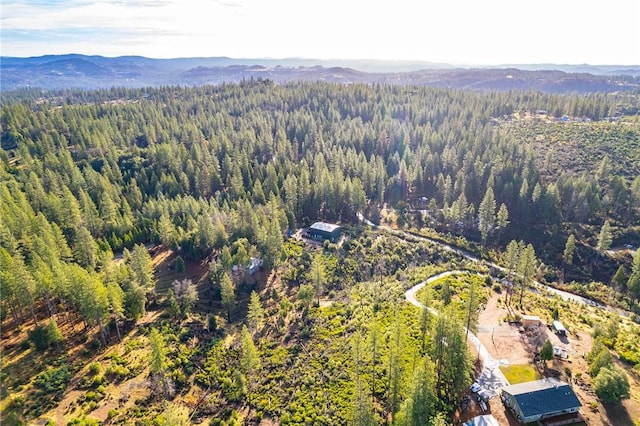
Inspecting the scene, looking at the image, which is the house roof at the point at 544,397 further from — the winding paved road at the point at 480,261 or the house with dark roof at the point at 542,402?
the winding paved road at the point at 480,261

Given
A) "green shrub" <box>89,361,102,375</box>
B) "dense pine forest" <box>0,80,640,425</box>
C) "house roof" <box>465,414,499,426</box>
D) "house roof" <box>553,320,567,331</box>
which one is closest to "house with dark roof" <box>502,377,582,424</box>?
"house roof" <box>465,414,499,426</box>

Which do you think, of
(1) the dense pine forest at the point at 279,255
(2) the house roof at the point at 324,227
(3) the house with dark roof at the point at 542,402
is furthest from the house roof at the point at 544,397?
(2) the house roof at the point at 324,227

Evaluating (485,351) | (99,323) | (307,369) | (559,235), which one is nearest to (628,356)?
(485,351)

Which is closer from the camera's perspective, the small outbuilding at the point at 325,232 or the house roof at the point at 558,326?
the house roof at the point at 558,326

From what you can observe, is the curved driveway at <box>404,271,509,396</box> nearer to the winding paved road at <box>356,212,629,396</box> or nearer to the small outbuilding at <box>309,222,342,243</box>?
the winding paved road at <box>356,212,629,396</box>

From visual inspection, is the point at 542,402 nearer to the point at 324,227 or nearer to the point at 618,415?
the point at 618,415

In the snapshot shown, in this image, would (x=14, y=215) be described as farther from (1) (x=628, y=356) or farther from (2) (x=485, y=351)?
(1) (x=628, y=356)
